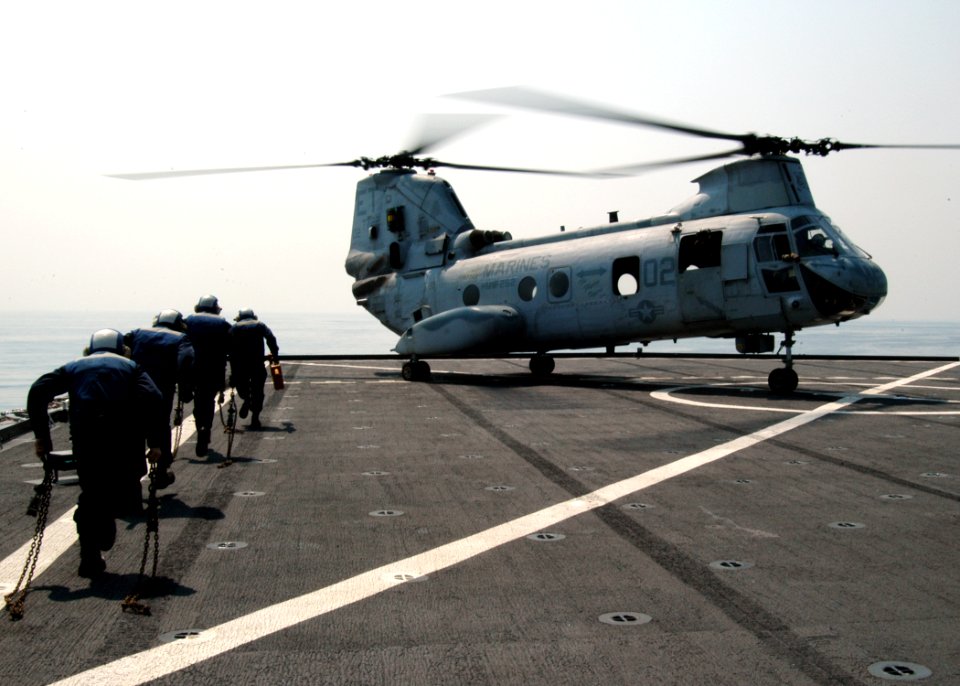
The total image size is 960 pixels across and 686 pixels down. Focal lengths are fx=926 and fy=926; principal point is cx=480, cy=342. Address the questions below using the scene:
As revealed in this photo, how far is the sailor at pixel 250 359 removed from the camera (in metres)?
15.9

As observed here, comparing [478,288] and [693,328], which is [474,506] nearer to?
[693,328]

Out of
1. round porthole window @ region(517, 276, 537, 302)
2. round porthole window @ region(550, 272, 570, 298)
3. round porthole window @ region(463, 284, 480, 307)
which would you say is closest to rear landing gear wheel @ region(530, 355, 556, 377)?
round porthole window @ region(463, 284, 480, 307)

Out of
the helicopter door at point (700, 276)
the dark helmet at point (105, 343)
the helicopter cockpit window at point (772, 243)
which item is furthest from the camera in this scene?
the helicopter door at point (700, 276)

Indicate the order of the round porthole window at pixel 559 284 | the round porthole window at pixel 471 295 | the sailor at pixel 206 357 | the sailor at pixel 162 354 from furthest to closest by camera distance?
the round porthole window at pixel 471 295 < the round porthole window at pixel 559 284 < the sailor at pixel 206 357 < the sailor at pixel 162 354

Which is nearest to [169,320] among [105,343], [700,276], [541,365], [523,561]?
[105,343]

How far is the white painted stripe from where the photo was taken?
713 cm

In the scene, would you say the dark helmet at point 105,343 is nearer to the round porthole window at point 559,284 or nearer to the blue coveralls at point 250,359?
the blue coveralls at point 250,359

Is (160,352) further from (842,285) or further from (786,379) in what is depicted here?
(786,379)

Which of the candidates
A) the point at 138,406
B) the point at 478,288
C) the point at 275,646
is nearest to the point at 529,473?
the point at 138,406

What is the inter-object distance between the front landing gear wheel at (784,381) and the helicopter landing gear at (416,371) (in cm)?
931

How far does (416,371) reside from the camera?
25.2 meters

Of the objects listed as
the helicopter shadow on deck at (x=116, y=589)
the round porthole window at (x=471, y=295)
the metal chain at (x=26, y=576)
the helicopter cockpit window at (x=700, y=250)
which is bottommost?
the helicopter shadow on deck at (x=116, y=589)

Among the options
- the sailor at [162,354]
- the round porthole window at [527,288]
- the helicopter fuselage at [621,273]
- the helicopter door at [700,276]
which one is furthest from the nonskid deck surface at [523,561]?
the round porthole window at [527,288]

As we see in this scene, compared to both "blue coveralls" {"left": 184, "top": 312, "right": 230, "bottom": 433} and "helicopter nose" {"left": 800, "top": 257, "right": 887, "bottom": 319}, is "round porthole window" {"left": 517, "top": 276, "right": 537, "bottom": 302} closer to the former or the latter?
"helicopter nose" {"left": 800, "top": 257, "right": 887, "bottom": 319}
